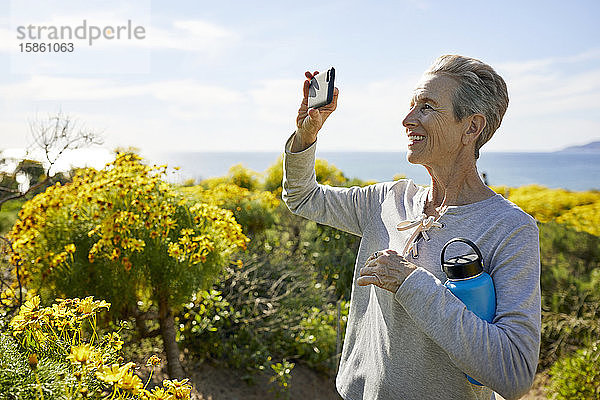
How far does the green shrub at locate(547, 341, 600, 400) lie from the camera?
2.91 m

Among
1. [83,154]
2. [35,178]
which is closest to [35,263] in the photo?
[83,154]

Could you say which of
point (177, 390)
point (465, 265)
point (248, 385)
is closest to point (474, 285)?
point (465, 265)

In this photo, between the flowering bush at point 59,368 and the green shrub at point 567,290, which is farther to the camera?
the green shrub at point 567,290

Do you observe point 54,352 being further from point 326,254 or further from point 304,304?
point 326,254

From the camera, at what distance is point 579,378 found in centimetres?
299

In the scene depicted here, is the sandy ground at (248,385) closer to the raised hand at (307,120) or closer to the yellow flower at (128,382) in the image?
the raised hand at (307,120)

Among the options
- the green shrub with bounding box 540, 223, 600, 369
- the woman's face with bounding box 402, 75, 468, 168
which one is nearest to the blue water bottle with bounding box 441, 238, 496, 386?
the woman's face with bounding box 402, 75, 468, 168

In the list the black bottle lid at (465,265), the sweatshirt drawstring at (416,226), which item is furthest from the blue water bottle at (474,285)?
the sweatshirt drawstring at (416,226)

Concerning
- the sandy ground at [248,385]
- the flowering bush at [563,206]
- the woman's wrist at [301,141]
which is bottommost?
the sandy ground at [248,385]

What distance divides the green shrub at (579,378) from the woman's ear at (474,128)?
2.34m

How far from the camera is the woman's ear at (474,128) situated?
49.6 inches

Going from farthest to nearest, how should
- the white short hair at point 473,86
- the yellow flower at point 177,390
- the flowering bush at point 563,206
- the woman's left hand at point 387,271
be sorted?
the flowering bush at point 563,206, the white short hair at point 473,86, the woman's left hand at point 387,271, the yellow flower at point 177,390

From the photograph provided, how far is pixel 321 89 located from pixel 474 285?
69 centimetres

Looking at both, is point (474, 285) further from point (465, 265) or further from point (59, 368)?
point (59, 368)
